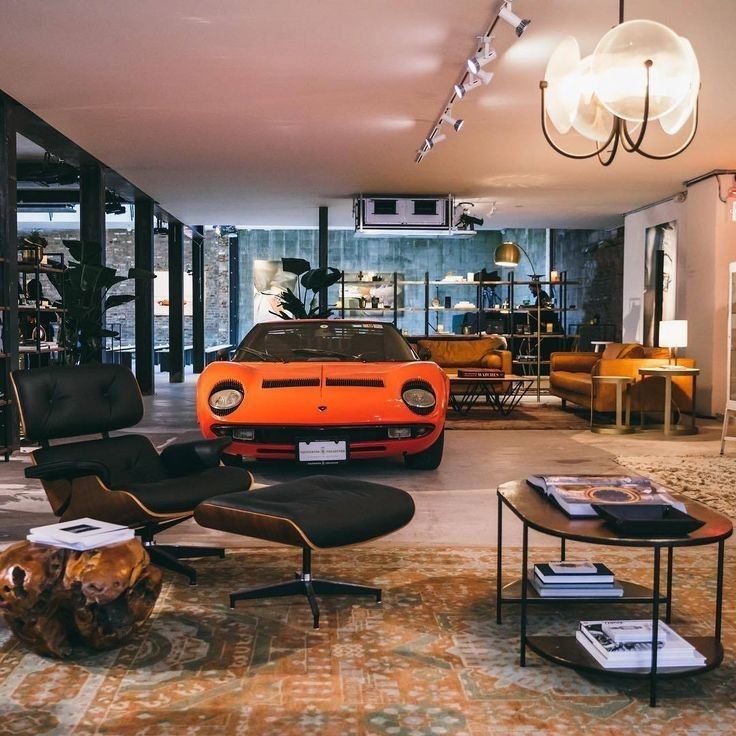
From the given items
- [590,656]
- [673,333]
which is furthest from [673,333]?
[590,656]

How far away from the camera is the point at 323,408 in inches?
172

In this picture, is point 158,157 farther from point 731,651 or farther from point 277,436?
point 731,651

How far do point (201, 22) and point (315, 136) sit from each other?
285 cm

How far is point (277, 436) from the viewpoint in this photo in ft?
14.5

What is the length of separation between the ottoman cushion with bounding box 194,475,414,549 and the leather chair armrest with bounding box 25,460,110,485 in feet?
1.30

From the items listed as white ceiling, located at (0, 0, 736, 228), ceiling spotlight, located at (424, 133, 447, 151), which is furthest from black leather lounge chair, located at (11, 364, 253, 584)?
ceiling spotlight, located at (424, 133, 447, 151)

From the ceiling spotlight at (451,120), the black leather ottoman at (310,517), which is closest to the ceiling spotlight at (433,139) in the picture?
the ceiling spotlight at (451,120)

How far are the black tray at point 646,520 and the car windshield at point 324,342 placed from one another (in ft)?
10.1

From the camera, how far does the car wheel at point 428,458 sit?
4.98 meters

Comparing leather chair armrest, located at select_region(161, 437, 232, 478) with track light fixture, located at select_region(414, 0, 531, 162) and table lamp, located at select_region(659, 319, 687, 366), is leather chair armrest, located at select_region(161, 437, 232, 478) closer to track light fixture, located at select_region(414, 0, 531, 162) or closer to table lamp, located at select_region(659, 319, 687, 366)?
track light fixture, located at select_region(414, 0, 531, 162)

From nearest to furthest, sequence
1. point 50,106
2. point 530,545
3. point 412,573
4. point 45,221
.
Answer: point 412,573 < point 530,545 < point 50,106 < point 45,221

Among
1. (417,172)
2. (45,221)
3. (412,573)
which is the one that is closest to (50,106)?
(417,172)

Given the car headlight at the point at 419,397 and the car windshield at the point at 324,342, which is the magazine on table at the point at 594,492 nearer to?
the car headlight at the point at 419,397

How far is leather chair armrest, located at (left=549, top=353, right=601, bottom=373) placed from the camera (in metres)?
9.34
